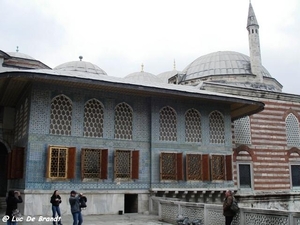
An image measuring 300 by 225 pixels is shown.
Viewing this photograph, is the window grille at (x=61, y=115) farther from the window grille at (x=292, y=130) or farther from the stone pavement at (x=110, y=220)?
the window grille at (x=292, y=130)

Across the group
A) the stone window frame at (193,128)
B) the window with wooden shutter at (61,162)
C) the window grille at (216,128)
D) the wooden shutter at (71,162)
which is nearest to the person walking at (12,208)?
the window with wooden shutter at (61,162)

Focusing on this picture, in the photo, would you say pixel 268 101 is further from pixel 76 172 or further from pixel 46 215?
pixel 46 215

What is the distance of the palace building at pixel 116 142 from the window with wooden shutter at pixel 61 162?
4 centimetres

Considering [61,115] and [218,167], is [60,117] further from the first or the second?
[218,167]

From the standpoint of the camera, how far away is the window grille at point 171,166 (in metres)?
15.2

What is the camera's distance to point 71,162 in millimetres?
13273

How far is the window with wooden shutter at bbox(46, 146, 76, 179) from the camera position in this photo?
1308 cm

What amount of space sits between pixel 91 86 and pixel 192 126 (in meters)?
5.14

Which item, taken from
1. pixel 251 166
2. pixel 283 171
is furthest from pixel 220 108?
pixel 283 171

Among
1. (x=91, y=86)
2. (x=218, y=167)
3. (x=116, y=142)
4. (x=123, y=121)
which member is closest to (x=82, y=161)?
(x=116, y=142)

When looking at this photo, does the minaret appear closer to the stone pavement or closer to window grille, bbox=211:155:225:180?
window grille, bbox=211:155:225:180

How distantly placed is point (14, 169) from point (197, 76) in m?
16.5

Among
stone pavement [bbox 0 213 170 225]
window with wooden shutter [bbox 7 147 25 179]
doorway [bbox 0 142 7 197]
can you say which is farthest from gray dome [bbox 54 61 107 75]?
stone pavement [bbox 0 213 170 225]

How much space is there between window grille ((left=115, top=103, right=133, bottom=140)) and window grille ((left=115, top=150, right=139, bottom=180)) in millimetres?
732
